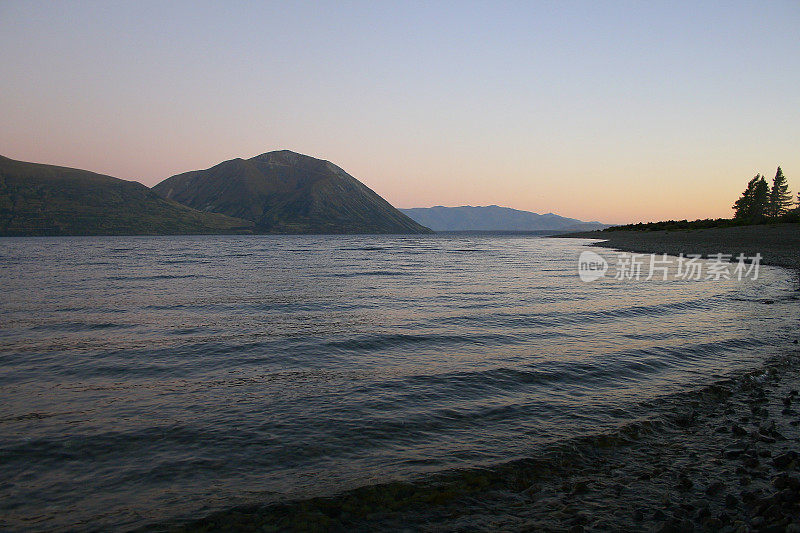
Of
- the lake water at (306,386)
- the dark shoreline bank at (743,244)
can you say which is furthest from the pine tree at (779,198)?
the lake water at (306,386)

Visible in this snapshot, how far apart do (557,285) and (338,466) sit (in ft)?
100

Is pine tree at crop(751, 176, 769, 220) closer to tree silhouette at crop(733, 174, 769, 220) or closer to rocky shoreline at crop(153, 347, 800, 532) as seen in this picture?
tree silhouette at crop(733, 174, 769, 220)

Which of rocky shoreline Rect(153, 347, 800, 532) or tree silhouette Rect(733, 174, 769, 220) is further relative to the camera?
tree silhouette Rect(733, 174, 769, 220)

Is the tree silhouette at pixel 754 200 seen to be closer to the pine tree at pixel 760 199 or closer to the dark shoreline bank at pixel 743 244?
the pine tree at pixel 760 199

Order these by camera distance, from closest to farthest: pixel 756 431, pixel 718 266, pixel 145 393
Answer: pixel 756 431, pixel 145 393, pixel 718 266

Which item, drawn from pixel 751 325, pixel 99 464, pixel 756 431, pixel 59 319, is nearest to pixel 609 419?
pixel 756 431

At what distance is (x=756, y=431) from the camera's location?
912cm

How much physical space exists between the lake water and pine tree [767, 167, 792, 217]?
337 feet

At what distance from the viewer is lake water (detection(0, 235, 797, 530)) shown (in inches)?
305

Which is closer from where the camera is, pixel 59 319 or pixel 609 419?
pixel 609 419

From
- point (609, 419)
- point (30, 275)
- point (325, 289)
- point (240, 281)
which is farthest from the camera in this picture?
point (30, 275)

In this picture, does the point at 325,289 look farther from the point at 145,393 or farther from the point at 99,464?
the point at 99,464

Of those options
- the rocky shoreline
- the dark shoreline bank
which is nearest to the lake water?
the rocky shoreline

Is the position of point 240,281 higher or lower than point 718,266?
lower
